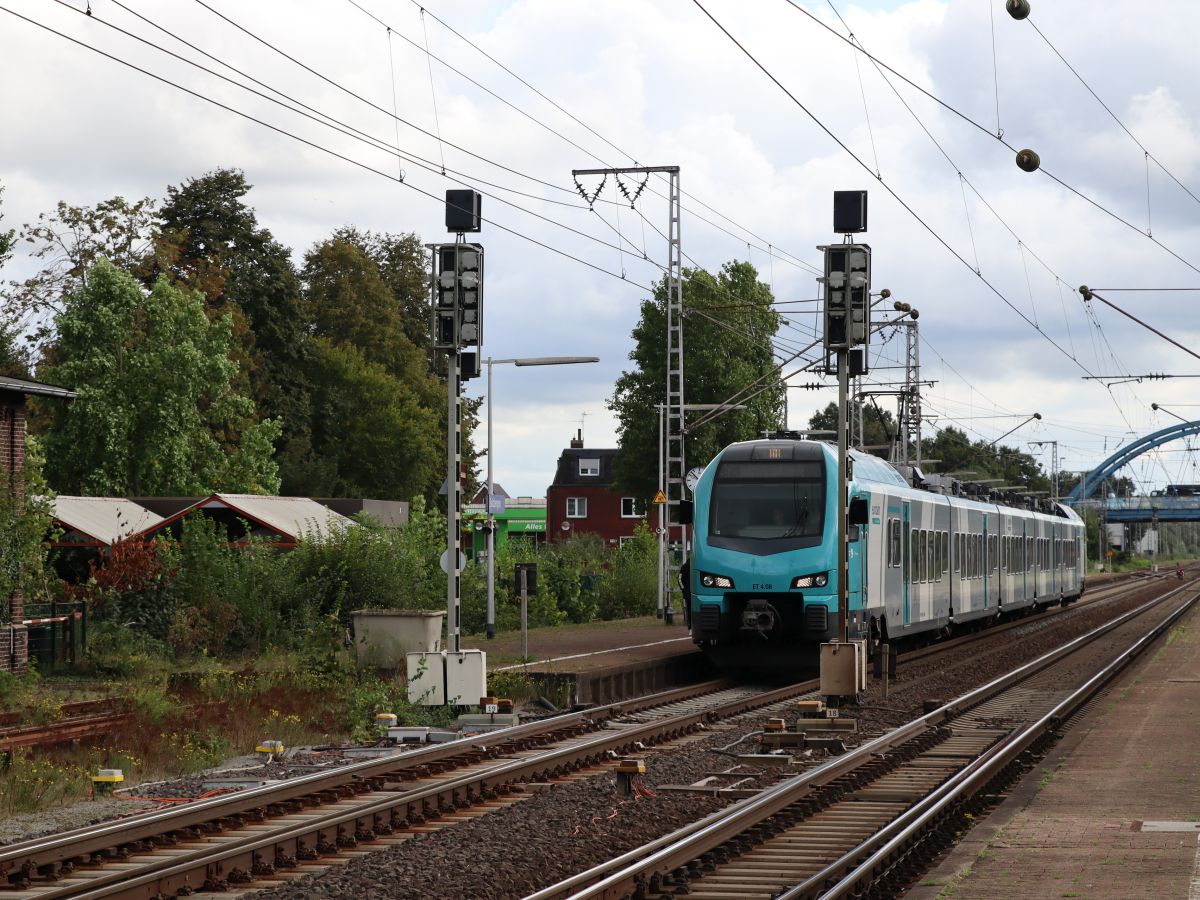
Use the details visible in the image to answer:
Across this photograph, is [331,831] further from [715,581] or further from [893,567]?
[893,567]

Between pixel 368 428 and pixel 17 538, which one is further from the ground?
pixel 368 428

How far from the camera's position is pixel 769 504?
24.0 m

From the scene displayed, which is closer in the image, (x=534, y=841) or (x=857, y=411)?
(x=534, y=841)

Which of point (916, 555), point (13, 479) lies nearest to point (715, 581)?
point (916, 555)

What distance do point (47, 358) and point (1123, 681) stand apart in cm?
4113

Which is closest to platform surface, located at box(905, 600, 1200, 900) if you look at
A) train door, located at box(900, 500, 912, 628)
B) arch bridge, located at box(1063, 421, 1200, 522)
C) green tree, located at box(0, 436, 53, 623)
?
train door, located at box(900, 500, 912, 628)

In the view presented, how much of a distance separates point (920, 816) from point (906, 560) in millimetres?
16754

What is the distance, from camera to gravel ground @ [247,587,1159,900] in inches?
385

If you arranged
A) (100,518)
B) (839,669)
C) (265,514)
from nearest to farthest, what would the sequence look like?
(839,669), (100,518), (265,514)

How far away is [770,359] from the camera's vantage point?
7169 cm

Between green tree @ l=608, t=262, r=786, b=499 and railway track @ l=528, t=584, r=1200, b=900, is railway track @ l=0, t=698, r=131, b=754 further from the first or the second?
green tree @ l=608, t=262, r=786, b=499

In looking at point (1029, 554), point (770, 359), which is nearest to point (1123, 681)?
point (1029, 554)

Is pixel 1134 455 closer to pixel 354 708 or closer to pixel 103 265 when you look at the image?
pixel 103 265

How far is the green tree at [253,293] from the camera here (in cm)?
6426
